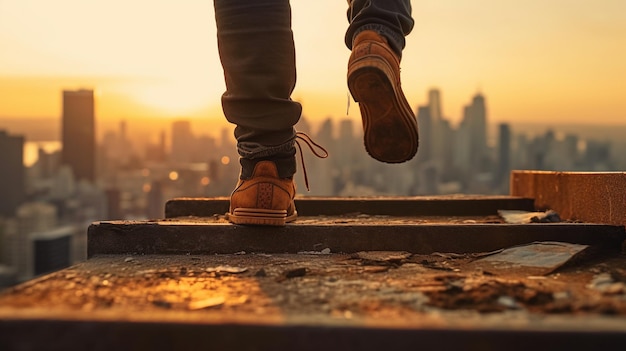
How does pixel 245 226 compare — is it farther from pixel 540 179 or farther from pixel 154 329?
pixel 540 179

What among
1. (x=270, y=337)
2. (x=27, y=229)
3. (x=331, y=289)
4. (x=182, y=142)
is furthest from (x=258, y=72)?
(x=27, y=229)

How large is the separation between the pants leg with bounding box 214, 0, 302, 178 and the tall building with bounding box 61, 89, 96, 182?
205 ft

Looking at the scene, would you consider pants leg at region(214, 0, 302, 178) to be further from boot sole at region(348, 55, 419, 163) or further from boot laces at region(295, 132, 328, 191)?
boot laces at region(295, 132, 328, 191)

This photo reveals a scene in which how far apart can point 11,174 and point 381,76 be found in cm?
6530

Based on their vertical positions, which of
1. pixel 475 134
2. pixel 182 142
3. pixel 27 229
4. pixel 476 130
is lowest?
pixel 27 229

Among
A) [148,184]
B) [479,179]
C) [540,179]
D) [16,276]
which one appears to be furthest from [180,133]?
[540,179]

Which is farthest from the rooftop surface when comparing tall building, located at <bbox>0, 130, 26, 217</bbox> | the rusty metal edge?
tall building, located at <bbox>0, 130, 26, 217</bbox>

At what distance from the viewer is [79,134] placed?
66000 mm

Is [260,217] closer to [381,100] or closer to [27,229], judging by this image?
[381,100]

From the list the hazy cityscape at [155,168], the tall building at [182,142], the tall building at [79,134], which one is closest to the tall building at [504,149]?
the hazy cityscape at [155,168]

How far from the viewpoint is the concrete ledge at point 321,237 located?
2.09 meters

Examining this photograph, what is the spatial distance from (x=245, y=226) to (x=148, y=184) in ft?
153

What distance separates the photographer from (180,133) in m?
54.0

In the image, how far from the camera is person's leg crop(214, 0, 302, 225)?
79.5 inches
